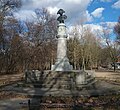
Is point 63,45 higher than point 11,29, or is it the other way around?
point 11,29

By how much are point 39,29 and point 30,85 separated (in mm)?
30856

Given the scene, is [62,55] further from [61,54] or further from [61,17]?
[61,17]

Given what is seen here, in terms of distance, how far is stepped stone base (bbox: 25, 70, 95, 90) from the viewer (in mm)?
18625

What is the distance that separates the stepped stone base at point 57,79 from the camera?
18.6m

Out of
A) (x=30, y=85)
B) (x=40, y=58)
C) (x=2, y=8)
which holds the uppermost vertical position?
(x=2, y=8)

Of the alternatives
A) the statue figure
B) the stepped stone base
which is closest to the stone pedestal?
the statue figure

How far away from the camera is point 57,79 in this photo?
1941 cm

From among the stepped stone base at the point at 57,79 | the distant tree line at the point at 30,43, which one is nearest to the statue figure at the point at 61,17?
the stepped stone base at the point at 57,79

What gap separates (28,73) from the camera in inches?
832

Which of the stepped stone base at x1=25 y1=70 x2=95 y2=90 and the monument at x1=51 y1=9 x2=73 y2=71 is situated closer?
the stepped stone base at x1=25 y1=70 x2=95 y2=90

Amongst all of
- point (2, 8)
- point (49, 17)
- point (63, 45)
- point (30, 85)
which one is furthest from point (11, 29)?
point (30, 85)

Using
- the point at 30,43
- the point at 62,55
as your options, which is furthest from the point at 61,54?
the point at 30,43

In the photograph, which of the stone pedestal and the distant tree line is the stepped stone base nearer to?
the stone pedestal

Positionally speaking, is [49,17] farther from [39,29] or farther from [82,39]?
[82,39]
